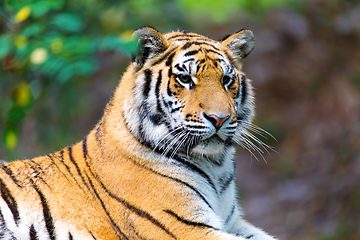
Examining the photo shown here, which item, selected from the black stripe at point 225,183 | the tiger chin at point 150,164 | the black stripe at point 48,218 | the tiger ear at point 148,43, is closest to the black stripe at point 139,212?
the tiger chin at point 150,164

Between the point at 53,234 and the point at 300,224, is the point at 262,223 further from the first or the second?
the point at 53,234

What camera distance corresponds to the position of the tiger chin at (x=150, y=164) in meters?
3.73

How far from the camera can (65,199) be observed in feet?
12.7

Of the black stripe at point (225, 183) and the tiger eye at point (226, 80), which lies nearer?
the tiger eye at point (226, 80)

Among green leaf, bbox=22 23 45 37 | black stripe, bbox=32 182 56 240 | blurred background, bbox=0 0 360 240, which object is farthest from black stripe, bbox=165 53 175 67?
blurred background, bbox=0 0 360 240

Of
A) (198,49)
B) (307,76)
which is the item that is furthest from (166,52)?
(307,76)

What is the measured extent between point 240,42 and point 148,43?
87cm

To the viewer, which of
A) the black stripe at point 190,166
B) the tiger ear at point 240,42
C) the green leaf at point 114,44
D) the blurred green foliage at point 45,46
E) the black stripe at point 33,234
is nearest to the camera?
the black stripe at point 33,234

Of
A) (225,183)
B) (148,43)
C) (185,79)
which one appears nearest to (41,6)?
(148,43)

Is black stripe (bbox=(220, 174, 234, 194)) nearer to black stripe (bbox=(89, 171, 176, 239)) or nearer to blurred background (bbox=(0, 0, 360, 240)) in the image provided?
black stripe (bbox=(89, 171, 176, 239))

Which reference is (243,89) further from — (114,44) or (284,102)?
(284,102)

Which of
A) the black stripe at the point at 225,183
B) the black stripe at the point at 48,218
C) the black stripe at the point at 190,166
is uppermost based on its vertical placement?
the black stripe at the point at 225,183

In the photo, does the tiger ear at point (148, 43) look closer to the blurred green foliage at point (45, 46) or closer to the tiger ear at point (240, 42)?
the blurred green foliage at point (45, 46)

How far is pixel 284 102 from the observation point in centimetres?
1231
